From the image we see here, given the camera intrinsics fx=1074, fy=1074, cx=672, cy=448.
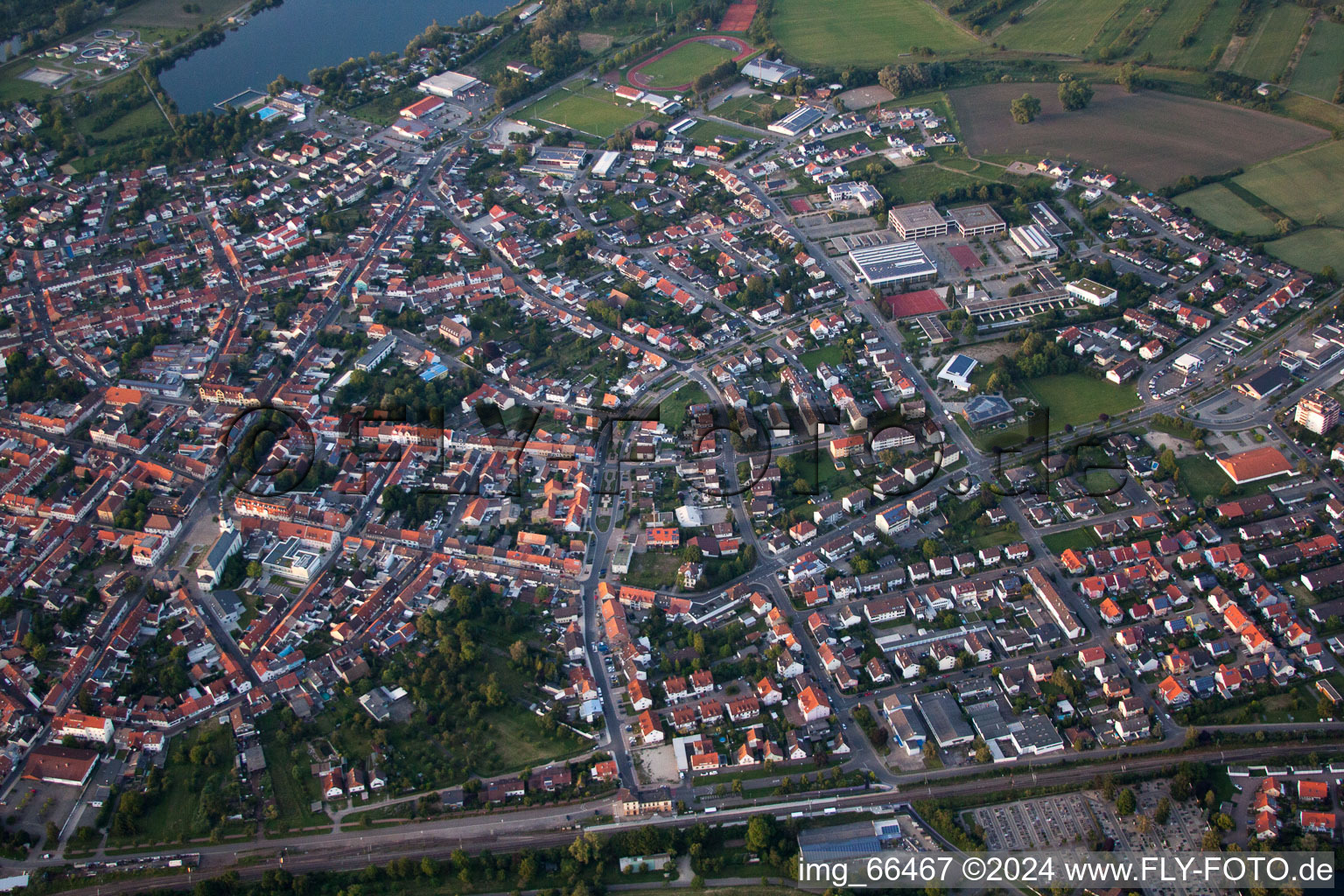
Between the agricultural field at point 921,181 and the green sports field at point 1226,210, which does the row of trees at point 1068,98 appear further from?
the green sports field at point 1226,210

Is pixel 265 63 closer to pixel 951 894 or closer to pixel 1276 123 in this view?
pixel 1276 123

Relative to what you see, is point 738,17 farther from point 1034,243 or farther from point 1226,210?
point 1226,210

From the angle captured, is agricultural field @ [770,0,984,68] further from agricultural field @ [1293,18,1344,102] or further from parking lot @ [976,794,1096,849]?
parking lot @ [976,794,1096,849]

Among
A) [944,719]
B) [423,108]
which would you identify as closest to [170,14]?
[423,108]

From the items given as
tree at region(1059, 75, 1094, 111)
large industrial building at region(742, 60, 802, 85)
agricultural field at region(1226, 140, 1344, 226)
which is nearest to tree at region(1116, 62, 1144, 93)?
tree at region(1059, 75, 1094, 111)

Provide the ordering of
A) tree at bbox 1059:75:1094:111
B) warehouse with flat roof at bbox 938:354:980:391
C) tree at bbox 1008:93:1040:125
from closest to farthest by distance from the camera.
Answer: warehouse with flat roof at bbox 938:354:980:391 < tree at bbox 1008:93:1040:125 < tree at bbox 1059:75:1094:111

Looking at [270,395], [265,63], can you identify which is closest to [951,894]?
[270,395]

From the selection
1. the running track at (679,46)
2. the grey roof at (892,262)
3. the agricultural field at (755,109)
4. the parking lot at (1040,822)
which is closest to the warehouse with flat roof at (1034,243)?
the grey roof at (892,262)
